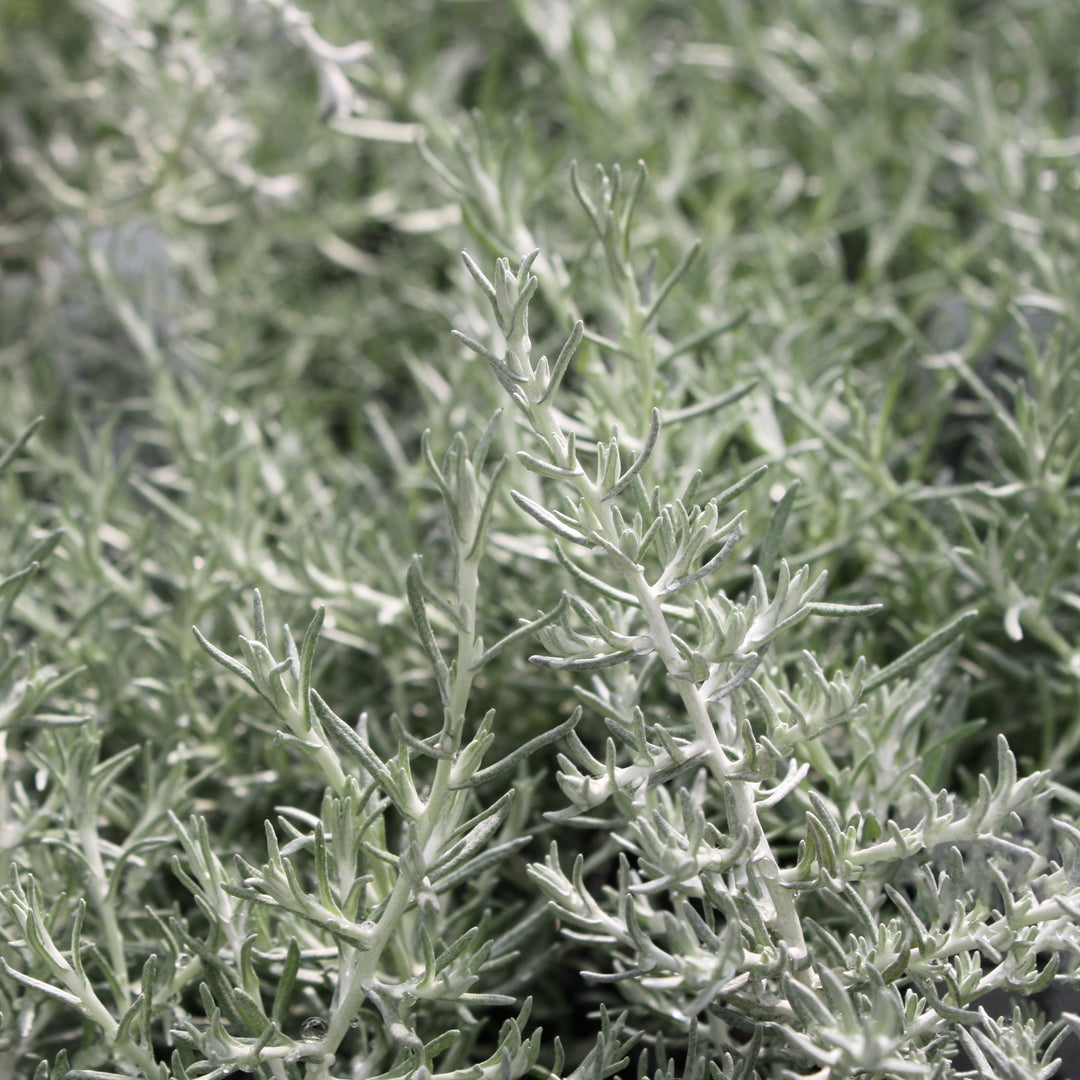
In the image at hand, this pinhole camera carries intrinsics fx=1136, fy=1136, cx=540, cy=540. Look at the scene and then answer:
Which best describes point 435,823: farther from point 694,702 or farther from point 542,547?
point 542,547

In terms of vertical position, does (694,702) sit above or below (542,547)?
above

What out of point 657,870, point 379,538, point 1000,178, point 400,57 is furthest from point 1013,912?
point 400,57

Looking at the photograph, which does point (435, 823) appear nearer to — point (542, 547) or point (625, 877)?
point (625, 877)

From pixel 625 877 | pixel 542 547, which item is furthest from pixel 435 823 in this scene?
pixel 542 547

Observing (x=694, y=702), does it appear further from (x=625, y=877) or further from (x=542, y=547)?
(x=542, y=547)

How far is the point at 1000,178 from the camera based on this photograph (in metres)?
0.94

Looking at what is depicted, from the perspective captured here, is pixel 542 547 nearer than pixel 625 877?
No

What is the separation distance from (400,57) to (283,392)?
0.46 m

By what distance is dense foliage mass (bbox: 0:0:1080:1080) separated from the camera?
1.58 feet

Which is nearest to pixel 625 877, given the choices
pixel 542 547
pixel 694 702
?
pixel 694 702

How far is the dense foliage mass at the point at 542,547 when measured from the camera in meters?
0.48

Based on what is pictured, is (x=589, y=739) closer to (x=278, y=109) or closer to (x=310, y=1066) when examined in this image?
(x=310, y=1066)

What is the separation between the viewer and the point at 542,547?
71 cm

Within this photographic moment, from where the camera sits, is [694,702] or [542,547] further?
[542,547]
